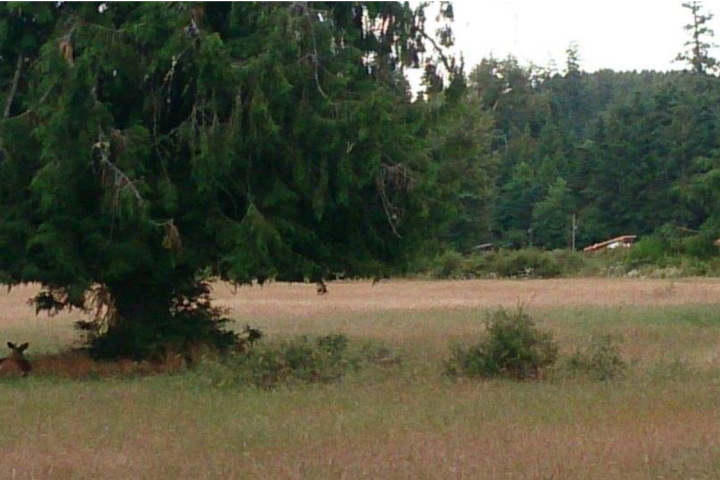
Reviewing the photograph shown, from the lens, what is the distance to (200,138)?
652 inches

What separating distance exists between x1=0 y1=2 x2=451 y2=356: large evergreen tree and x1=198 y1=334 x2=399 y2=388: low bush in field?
1.15 meters

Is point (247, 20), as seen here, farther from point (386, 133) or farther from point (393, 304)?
point (393, 304)

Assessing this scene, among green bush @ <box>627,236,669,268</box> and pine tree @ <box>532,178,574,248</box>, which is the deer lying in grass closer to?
green bush @ <box>627,236,669,268</box>

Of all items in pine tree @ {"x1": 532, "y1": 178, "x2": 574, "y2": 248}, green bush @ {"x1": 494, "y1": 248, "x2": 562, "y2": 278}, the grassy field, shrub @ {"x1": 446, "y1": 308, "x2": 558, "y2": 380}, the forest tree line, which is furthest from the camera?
pine tree @ {"x1": 532, "y1": 178, "x2": 574, "y2": 248}

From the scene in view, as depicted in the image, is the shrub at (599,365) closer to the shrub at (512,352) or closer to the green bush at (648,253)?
the shrub at (512,352)

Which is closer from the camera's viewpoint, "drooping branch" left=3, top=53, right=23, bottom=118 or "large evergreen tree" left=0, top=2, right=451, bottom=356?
"large evergreen tree" left=0, top=2, right=451, bottom=356

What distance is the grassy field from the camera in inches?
409

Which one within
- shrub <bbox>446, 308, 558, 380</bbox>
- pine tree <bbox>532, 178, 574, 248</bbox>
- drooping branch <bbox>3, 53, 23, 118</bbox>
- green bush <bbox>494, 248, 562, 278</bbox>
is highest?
pine tree <bbox>532, 178, 574, 248</bbox>

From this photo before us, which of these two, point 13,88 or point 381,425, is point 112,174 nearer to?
point 13,88

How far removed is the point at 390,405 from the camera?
14.5m

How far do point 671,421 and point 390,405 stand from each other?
3.33 meters

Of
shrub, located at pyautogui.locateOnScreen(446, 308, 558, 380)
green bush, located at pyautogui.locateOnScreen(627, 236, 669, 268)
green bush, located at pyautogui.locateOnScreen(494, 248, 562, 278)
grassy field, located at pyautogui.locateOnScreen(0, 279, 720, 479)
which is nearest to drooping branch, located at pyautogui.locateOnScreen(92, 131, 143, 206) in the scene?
grassy field, located at pyautogui.locateOnScreen(0, 279, 720, 479)

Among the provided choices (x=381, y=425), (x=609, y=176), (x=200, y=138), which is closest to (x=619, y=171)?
(x=609, y=176)

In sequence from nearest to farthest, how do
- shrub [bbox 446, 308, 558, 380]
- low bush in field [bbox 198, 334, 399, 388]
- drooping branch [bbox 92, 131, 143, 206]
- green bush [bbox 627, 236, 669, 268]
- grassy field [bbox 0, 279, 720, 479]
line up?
1. grassy field [bbox 0, 279, 720, 479]
2. drooping branch [bbox 92, 131, 143, 206]
3. low bush in field [bbox 198, 334, 399, 388]
4. shrub [bbox 446, 308, 558, 380]
5. green bush [bbox 627, 236, 669, 268]
